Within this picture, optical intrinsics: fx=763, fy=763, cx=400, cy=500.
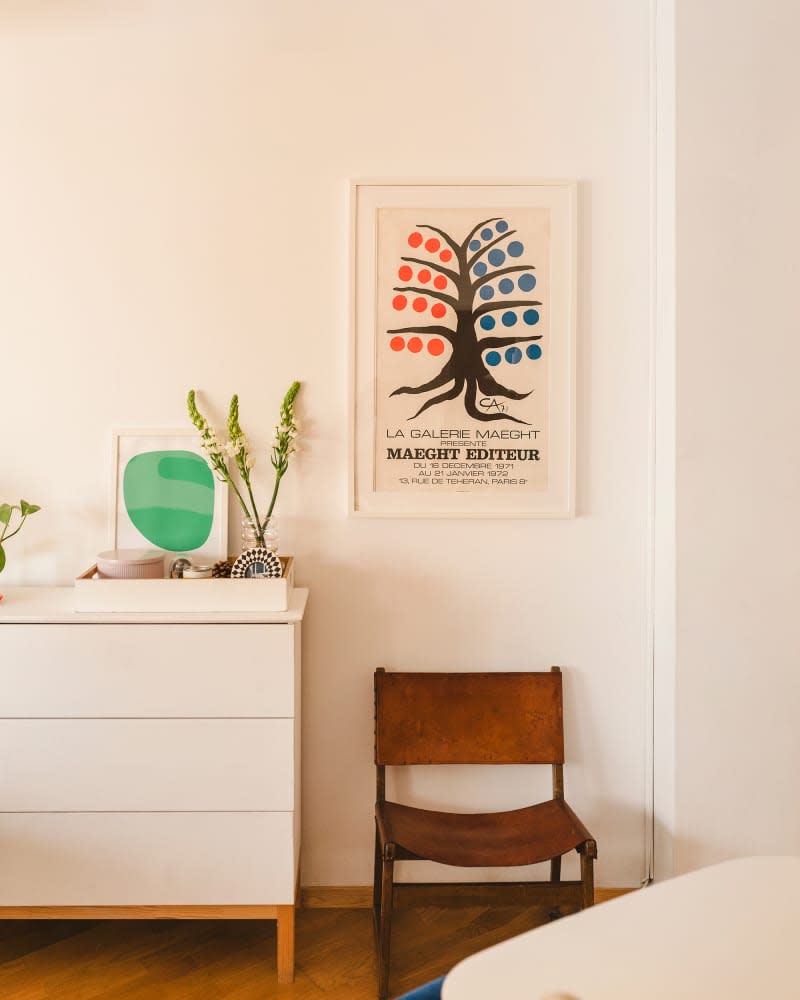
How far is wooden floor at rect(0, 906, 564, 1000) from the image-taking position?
1978mm

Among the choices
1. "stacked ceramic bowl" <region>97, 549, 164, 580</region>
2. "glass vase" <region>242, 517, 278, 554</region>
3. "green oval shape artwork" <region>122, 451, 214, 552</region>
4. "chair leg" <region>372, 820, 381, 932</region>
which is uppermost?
"green oval shape artwork" <region>122, 451, 214, 552</region>

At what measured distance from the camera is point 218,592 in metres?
1.99

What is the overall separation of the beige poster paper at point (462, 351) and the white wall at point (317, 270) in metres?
0.13

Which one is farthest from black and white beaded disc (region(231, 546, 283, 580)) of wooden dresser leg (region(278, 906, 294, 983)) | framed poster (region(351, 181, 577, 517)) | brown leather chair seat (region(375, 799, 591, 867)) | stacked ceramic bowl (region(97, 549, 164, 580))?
wooden dresser leg (region(278, 906, 294, 983))

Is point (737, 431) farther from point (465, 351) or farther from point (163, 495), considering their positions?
point (163, 495)

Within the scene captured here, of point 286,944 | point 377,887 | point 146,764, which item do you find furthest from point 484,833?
point 146,764

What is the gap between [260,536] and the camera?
2.18 m

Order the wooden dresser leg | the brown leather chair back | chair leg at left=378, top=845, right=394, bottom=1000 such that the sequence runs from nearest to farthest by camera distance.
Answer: chair leg at left=378, top=845, right=394, bottom=1000 → the wooden dresser leg → the brown leather chair back

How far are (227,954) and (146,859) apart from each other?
412 millimetres

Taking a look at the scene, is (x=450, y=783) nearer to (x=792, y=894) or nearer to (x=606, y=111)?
(x=792, y=894)

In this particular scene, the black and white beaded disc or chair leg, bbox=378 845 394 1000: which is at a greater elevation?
the black and white beaded disc

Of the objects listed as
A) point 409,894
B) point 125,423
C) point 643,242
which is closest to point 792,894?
point 409,894

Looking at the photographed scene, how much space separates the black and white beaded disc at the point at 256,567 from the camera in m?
2.05

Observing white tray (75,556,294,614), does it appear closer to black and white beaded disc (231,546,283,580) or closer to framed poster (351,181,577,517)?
black and white beaded disc (231,546,283,580)
